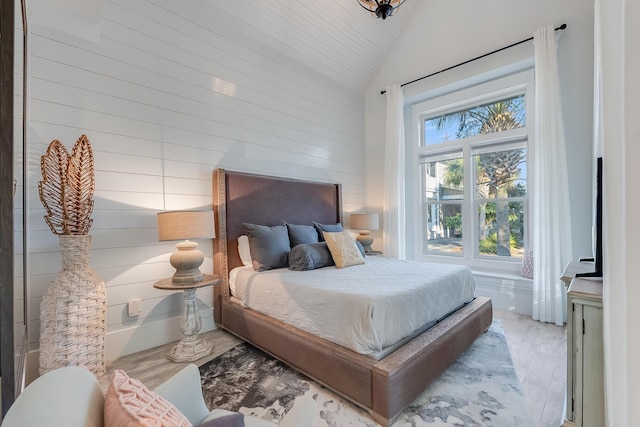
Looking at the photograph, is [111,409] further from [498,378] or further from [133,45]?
[133,45]

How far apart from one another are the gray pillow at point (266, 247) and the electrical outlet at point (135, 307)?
3.31 ft

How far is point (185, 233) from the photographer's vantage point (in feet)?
7.48

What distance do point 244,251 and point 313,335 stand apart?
1.30 metres

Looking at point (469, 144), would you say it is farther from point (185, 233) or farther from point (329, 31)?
point (185, 233)

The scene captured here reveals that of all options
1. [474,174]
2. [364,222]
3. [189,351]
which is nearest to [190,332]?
[189,351]

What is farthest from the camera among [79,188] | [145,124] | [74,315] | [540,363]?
[145,124]

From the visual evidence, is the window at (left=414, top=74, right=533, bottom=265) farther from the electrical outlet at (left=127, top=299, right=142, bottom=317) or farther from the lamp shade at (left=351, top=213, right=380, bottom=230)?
the electrical outlet at (left=127, top=299, right=142, bottom=317)

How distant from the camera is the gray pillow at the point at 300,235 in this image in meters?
3.15

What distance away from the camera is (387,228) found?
4418mm

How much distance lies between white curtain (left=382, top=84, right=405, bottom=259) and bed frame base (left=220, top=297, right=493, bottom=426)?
6.08 feet

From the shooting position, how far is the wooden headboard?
294 cm

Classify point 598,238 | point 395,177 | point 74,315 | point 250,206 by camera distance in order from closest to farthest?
point 598,238 < point 74,315 < point 250,206 < point 395,177

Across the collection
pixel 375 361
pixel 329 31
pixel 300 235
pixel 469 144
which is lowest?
pixel 375 361

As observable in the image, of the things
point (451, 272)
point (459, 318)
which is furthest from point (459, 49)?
point (459, 318)
